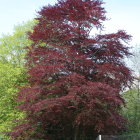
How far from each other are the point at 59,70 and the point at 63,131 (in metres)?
3.33

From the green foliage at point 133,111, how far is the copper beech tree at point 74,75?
5.57ft

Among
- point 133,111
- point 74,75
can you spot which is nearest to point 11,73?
point 74,75

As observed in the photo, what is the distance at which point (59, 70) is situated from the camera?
35.5 feet

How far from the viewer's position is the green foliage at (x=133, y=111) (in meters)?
13.1

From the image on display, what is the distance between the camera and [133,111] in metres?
14.0

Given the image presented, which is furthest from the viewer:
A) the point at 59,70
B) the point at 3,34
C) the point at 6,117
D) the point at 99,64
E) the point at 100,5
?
the point at 3,34

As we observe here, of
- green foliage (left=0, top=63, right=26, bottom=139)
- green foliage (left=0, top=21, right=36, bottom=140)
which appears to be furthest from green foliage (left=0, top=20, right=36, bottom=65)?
green foliage (left=0, top=63, right=26, bottom=139)

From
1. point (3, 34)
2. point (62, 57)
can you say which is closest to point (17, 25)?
point (3, 34)

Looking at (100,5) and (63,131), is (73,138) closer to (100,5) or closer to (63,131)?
(63,131)

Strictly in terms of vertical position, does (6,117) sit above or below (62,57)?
below

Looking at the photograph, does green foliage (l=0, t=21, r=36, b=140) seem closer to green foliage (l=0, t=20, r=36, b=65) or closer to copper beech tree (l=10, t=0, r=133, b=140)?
green foliage (l=0, t=20, r=36, b=65)

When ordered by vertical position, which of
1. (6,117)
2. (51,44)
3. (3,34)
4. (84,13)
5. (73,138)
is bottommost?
(73,138)

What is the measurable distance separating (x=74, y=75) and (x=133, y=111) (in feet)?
16.2

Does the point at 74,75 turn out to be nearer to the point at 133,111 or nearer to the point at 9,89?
the point at 133,111
